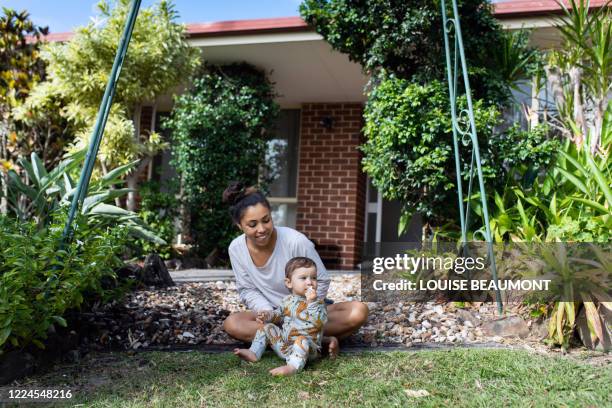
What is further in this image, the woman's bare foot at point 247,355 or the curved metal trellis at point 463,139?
the curved metal trellis at point 463,139

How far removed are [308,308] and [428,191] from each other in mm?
2574

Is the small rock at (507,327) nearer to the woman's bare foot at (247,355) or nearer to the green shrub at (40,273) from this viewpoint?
the woman's bare foot at (247,355)

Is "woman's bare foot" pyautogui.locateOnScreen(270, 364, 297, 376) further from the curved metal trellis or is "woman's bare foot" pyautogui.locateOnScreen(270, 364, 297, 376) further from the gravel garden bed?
the curved metal trellis

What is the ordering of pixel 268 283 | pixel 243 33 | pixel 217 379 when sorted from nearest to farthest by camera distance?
1. pixel 217 379
2. pixel 268 283
3. pixel 243 33

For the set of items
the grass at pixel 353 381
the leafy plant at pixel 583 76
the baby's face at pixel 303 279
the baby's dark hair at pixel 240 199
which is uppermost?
the leafy plant at pixel 583 76

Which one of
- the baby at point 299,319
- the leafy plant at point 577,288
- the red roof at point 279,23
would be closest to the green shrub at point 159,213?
the red roof at point 279,23

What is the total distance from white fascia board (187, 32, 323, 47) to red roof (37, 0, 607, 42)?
0.06 meters

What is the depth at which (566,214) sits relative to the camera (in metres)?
4.04

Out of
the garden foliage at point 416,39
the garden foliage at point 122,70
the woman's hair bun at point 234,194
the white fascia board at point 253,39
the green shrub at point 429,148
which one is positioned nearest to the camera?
the woman's hair bun at point 234,194

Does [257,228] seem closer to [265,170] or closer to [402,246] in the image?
[402,246]

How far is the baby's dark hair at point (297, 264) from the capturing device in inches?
111

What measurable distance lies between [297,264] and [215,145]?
4697 millimetres

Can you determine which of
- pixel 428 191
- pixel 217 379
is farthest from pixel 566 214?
pixel 217 379

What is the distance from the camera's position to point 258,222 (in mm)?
3002
